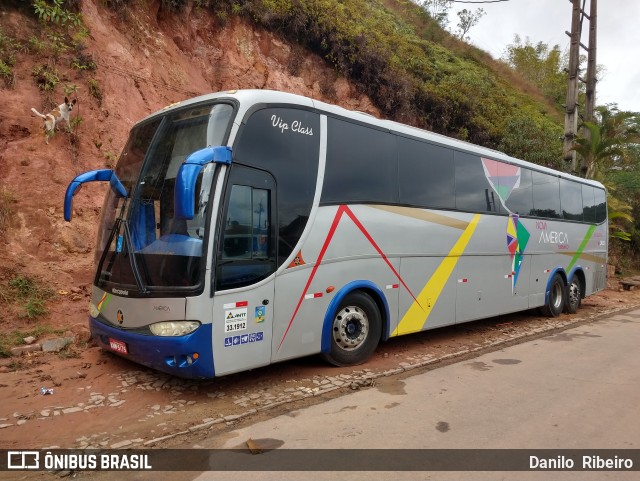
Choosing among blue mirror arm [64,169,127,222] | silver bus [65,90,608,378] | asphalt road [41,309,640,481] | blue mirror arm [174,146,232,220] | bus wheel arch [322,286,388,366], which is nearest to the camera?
asphalt road [41,309,640,481]

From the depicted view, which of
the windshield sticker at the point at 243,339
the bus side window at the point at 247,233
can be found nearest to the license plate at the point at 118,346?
the windshield sticker at the point at 243,339

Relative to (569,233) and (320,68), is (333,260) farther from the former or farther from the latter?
(320,68)

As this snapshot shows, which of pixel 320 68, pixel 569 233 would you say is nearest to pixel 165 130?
pixel 569 233

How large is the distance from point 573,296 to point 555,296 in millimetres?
1028

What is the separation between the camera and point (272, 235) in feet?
17.4

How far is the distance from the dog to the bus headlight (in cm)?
641

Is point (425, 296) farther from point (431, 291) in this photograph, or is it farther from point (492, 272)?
point (492, 272)

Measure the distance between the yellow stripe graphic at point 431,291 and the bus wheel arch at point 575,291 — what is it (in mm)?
5135

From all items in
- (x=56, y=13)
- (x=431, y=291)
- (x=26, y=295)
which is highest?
(x=56, y=13)

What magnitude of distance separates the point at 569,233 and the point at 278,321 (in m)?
9.00

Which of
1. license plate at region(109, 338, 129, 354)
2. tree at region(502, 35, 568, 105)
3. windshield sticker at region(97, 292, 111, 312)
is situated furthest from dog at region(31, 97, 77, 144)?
tree at region(502, 35, 568, 105)

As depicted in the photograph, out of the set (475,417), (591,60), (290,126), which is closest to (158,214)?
(290,126)

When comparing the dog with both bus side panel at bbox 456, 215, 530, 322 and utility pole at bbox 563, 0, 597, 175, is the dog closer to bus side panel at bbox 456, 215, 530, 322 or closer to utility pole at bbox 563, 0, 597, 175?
bus side panel at bbox 456, 215, 530, 322

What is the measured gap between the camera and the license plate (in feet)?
16.8
